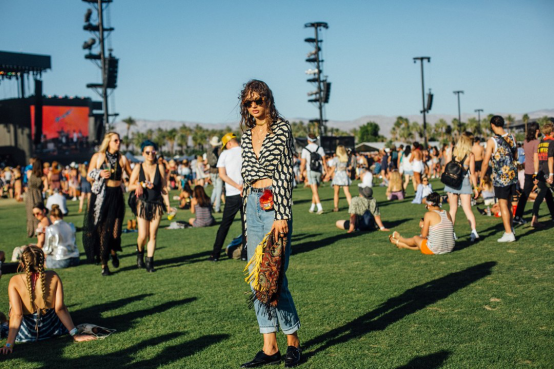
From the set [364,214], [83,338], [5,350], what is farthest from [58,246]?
[364,214]

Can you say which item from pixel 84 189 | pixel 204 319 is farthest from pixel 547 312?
pixel 84 189

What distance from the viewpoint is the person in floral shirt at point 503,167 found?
922 cm

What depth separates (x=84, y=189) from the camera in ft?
66.6

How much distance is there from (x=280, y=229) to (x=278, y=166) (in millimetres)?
466

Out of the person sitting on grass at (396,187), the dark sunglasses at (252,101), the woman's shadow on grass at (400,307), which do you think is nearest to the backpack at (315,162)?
the person sitting on grass at (396,187)

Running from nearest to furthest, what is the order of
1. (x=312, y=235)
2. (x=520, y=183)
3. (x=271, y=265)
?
1. (x=271, y=265)
2. (x=312, y=235)
3. (x=520, y=183)

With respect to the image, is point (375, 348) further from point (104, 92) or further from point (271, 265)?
point (104, 92)

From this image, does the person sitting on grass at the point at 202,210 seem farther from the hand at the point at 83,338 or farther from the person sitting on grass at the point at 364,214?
the hand at the point at 83,338

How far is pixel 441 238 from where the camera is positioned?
855cm

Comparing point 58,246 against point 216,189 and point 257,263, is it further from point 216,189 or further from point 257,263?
point 216,189

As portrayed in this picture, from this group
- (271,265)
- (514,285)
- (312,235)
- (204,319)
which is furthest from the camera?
(312,235)

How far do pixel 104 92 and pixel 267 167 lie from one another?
19499 mm

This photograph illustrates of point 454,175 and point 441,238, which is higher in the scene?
point 454,175

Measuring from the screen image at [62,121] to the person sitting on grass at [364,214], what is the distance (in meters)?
60.7
